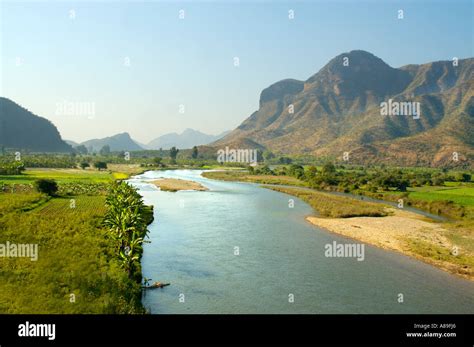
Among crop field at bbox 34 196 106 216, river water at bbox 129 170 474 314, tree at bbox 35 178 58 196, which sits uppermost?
tree at bbox 35 178 58 196

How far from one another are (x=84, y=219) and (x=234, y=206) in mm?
37526

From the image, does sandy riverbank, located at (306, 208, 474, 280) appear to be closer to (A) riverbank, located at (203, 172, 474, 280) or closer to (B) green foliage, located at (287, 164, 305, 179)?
(A) riverbank, located at (203, 172, 474, 280)

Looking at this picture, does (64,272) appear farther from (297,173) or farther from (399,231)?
(297,173)

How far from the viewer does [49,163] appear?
7338 inches

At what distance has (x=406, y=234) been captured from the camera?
55.6 m

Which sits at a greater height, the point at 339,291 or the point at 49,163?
the point at 49,163

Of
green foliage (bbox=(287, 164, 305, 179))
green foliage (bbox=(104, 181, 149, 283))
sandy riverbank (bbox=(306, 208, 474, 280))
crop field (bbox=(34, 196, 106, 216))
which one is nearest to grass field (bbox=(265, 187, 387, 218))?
sandy riverbank (bbox=(306, 208, 474, 280))

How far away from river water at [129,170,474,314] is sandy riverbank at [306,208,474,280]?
2.28 meters

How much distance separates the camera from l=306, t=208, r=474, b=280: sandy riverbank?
1745 inches

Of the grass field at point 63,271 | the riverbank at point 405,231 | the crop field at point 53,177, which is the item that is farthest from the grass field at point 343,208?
→ the crop field at point 53,177
